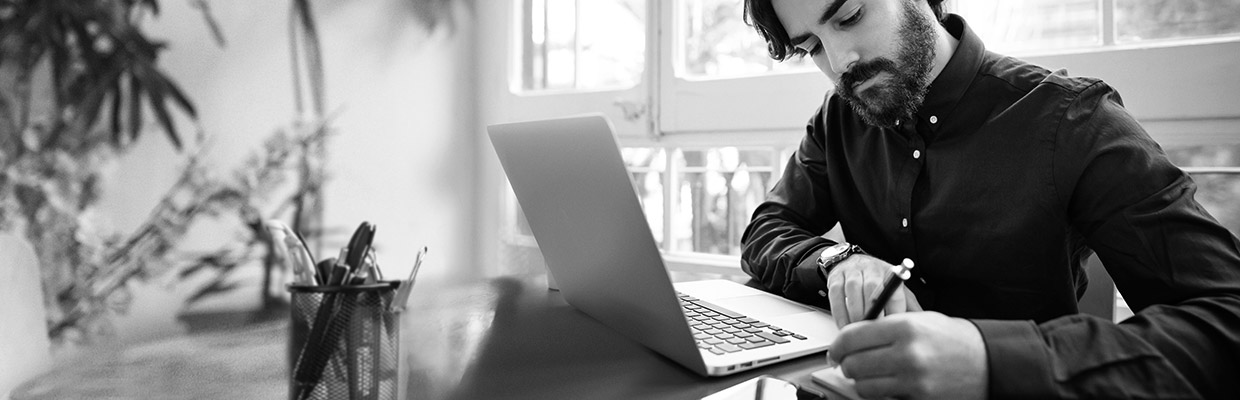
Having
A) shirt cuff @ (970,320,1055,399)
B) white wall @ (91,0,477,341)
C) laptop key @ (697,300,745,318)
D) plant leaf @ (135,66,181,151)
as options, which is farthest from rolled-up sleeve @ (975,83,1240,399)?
plant leaf @ (135,66,181,151)

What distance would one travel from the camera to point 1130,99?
1.35 m

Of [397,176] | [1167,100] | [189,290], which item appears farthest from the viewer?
[397,176]

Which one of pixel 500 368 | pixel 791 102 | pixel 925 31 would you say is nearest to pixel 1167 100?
pixel 925 31

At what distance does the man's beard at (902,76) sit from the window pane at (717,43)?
75cm

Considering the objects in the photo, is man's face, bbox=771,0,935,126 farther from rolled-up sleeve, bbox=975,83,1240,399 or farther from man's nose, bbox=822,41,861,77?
rolled-up sleeve, bbox=975,83,1240,399

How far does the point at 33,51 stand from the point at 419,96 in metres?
1.04

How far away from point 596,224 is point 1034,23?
117cm

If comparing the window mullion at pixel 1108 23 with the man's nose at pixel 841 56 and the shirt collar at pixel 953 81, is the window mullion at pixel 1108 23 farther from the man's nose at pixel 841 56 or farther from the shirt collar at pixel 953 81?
the man's nose at pixel 841 56

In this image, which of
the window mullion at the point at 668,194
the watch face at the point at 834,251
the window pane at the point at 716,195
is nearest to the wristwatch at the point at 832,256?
the watch face at the point at 834,251

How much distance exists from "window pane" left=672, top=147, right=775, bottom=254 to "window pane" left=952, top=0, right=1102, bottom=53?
1.84 feet

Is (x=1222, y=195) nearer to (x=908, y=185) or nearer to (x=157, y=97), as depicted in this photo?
(x=908, y=185)

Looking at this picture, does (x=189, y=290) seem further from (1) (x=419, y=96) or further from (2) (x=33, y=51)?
(1) (x=419, y=96)

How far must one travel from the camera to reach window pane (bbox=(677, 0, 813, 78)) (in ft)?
6.45

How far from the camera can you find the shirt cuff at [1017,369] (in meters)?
0.61
